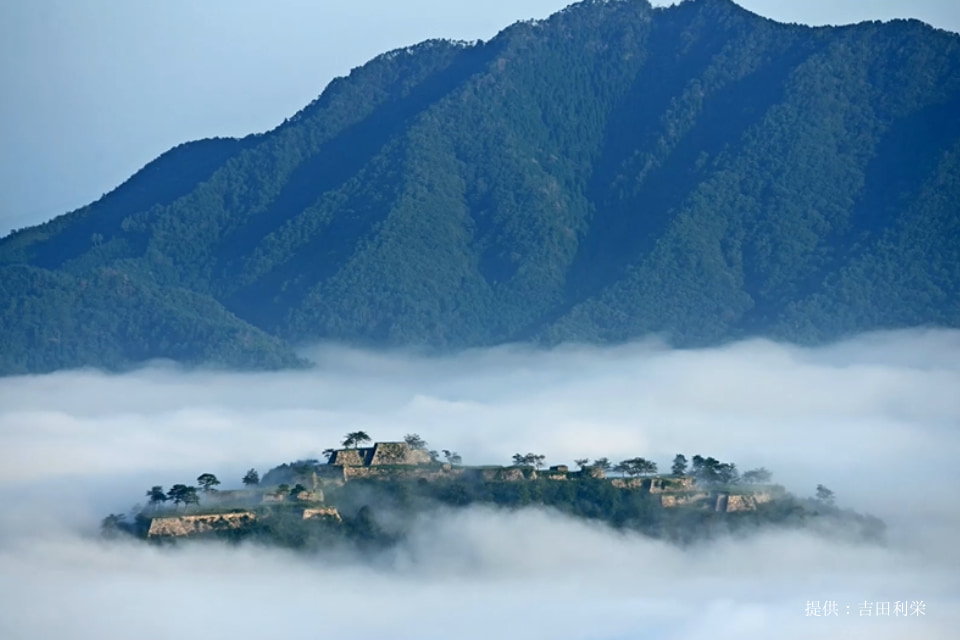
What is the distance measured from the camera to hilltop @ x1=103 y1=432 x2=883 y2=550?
149 meters

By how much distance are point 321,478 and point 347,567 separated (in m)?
11.8

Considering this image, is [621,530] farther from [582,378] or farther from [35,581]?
[582,378]

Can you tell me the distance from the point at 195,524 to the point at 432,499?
12769 millimetres

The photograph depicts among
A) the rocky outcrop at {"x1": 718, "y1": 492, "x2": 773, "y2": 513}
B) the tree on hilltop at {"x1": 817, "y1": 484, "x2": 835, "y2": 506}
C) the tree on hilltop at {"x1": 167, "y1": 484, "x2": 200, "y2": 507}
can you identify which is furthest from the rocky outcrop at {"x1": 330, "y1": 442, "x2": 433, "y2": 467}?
the tree on hilltop at {"x1": 817, "y1": 484, "x2": 835, "y2": 506}

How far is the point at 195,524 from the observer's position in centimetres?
14850

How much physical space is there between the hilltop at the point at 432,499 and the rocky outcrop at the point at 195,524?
0.05 metres

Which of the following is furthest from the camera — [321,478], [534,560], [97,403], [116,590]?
[97,403]

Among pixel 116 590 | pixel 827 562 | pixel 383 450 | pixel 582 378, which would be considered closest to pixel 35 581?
pixel 116 590

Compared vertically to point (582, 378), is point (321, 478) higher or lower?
lower

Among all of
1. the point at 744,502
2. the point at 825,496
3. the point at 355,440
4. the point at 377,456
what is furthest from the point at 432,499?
the point at 825,496

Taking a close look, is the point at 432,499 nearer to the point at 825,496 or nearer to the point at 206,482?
the point at 206,482

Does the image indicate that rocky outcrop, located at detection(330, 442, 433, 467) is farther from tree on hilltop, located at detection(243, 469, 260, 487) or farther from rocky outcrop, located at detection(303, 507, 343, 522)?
rocky outcrop, located at detection(303, 507, 343, 522)

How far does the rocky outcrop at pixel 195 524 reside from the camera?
485 ft

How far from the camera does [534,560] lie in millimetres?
148125
